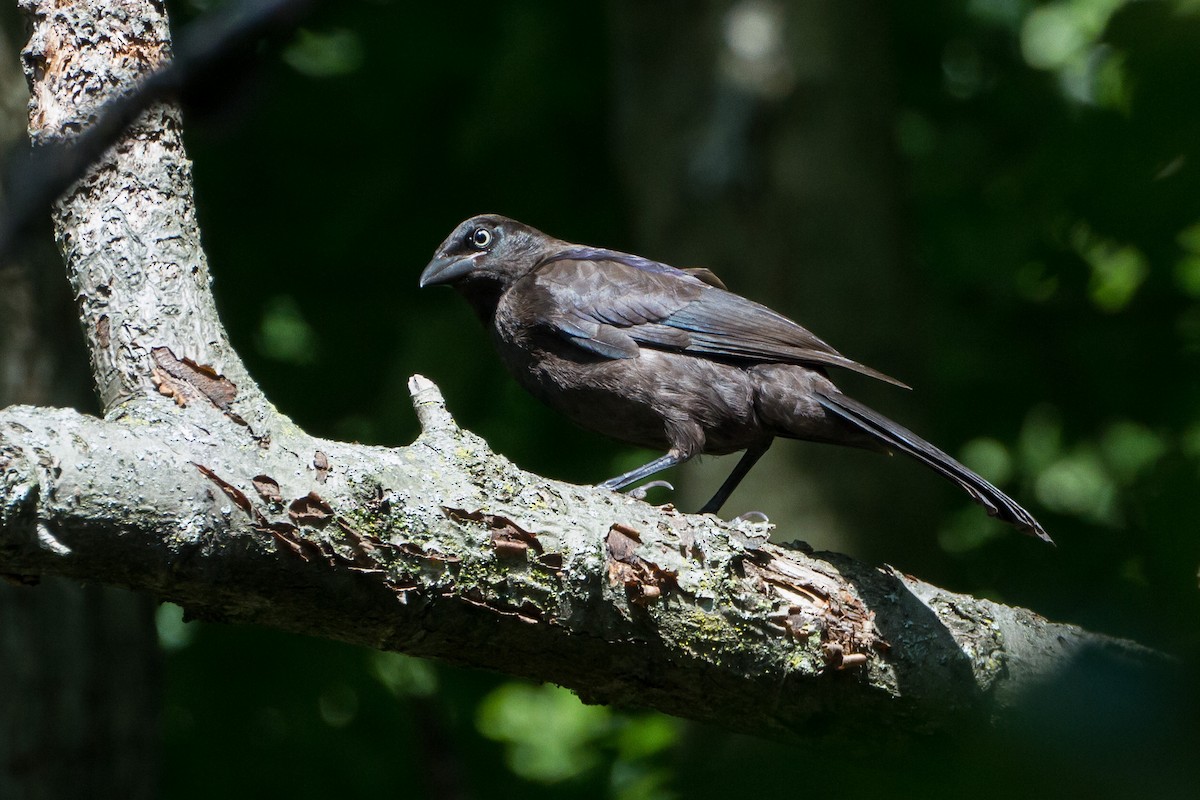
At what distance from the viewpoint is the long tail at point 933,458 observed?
156 inches

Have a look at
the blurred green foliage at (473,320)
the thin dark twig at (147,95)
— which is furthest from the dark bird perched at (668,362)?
the thin dark twig at (147,95)

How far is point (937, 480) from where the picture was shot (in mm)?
5945

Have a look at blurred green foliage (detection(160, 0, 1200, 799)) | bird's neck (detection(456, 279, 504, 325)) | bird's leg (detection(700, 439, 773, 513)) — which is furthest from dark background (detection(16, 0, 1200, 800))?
bird's leg (detection(700, 439, 773, 513))

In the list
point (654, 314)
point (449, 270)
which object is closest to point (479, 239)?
point (449, 270)

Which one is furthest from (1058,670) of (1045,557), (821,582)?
(1045,557)

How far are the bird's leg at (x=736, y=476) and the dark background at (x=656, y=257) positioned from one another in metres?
0.48

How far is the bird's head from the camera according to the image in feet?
18.2

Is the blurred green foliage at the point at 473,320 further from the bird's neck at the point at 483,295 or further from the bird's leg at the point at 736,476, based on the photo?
the bird's leg at the point at 736,476

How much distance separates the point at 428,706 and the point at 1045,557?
2.77 meters

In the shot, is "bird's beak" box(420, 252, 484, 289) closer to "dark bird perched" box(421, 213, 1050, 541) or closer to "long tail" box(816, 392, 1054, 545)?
"dark bird perched" box(421, 213, 1050, 541)

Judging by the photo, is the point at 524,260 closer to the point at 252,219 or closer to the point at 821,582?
the point at 252,219

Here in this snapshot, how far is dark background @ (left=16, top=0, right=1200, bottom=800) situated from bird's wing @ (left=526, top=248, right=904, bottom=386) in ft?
2.55

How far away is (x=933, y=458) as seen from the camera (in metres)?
4.17

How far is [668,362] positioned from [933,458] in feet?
4.15
